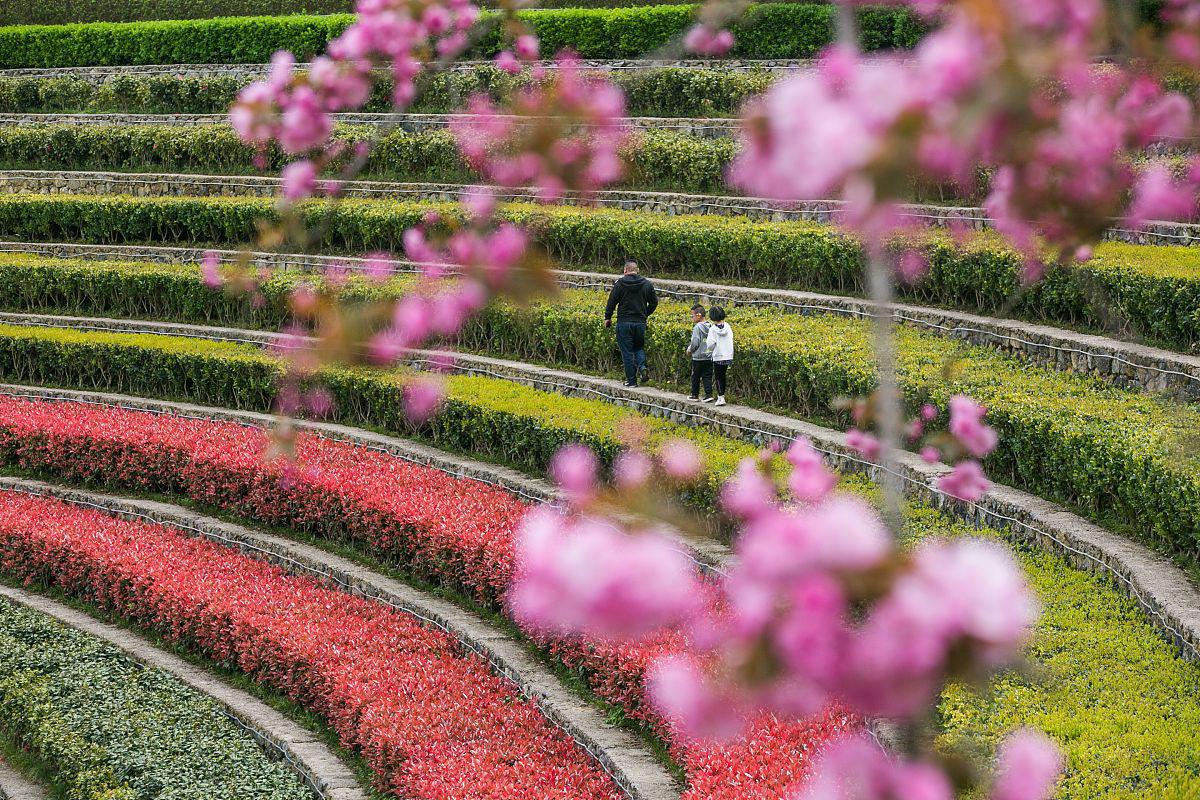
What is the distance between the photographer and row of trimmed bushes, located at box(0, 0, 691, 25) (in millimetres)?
28250

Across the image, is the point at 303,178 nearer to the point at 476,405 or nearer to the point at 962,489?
the point at 962,489

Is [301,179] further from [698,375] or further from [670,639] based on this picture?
[698,375]

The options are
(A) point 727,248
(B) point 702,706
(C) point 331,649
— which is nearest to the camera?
(B) point 702,706

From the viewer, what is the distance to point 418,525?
11258 mm

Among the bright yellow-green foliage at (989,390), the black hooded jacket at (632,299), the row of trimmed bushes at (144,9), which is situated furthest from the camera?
the row of trimmed bushes at (144,9)

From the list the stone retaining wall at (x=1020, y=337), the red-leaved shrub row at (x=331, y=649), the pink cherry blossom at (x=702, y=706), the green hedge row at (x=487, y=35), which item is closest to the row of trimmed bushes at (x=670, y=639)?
the red-leaved shrub row at (x=331, y=649)

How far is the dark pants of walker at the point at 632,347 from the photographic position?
Answer: 1270 cm

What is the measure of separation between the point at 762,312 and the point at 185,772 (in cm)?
717

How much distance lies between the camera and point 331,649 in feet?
32.6

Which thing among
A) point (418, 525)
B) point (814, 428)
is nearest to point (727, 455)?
point (814, 428)

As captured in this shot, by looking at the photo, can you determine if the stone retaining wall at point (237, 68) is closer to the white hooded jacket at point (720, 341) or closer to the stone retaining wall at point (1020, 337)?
the stone retaining wall at point (1020, 337)

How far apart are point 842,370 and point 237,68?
16773 millimetres

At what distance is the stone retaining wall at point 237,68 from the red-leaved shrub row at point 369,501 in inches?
324

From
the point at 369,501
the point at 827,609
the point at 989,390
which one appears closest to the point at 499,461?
the point at 369,501
